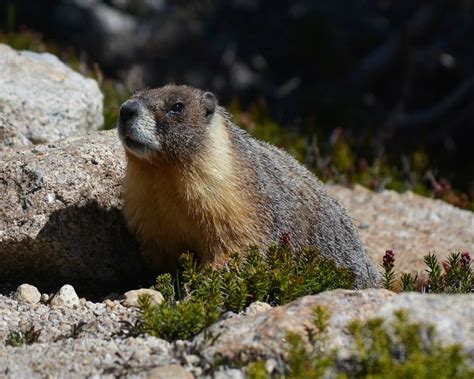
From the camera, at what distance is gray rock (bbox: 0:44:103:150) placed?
360 inches

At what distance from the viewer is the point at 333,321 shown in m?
5.69

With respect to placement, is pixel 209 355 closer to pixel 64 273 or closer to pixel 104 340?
pixel 104 340

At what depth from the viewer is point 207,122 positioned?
25.4 feet

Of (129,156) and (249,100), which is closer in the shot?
(129,156)

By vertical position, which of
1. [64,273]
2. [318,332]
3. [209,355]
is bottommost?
[64,273]

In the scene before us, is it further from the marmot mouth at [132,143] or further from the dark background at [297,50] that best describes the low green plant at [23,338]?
the dark background at [297,50]

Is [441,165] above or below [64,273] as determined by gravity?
above

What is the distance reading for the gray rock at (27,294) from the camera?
7.29 meters

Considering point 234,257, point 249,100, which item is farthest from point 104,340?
point 249,100

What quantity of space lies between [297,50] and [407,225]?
34.1ft

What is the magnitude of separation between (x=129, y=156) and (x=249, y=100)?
11826 millimetres

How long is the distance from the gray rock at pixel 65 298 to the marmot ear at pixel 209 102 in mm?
1912

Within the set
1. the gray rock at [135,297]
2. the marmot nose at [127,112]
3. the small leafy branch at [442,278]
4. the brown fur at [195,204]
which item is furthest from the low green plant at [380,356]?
the marmot nose at [127,112]

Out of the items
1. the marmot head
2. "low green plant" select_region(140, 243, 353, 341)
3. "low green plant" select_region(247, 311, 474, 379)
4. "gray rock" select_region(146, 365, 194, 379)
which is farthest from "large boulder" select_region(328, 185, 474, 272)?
"gray rock" select_region(146, 365, 194, 379)
